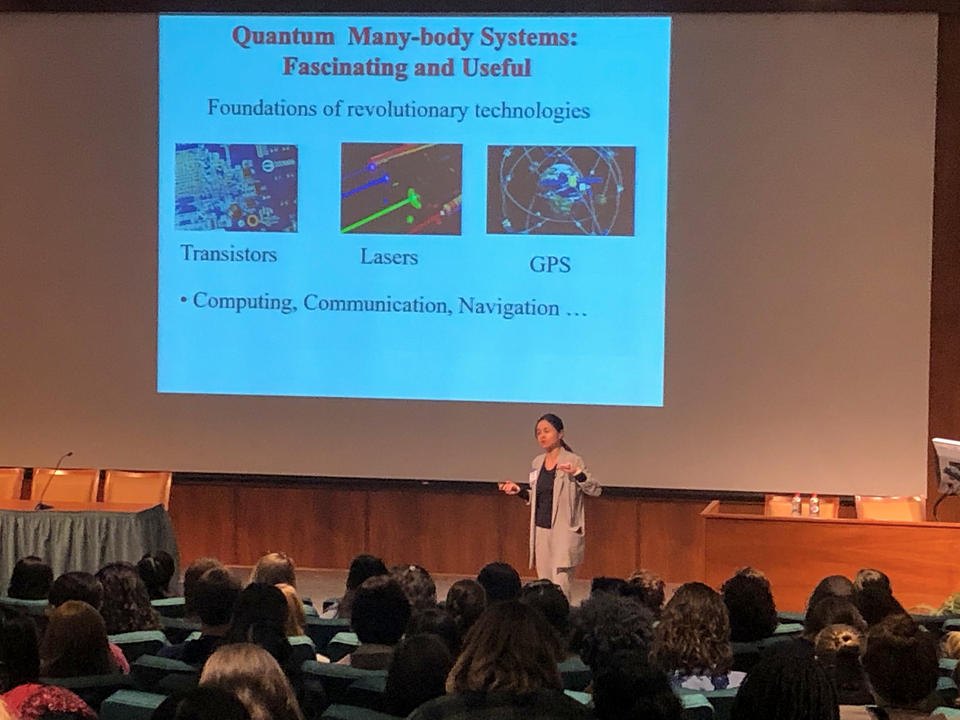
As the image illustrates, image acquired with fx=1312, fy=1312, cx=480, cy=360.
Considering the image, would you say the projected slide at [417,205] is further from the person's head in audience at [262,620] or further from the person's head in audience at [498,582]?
the person's head in audience at [262,620]

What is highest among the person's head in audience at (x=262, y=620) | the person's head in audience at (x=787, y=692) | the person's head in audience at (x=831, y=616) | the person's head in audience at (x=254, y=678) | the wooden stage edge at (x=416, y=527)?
the person's head in audience at (x=787, y=692)

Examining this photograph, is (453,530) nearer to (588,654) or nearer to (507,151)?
(507,151)

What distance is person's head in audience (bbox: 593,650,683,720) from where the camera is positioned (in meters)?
2.64

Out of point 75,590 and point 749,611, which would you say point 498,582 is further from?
point 75,590

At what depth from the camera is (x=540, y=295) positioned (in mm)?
8555

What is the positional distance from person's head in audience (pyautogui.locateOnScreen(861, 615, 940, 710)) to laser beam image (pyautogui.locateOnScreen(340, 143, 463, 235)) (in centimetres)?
589

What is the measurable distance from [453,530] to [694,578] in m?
1.68

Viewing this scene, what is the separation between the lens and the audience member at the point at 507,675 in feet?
8.52

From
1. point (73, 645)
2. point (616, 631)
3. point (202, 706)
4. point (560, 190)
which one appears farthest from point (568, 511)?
point (202, 706)

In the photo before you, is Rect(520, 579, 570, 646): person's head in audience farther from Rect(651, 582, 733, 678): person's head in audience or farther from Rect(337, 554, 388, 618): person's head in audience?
Rect(337, 554, 388, 618): person's head in audience

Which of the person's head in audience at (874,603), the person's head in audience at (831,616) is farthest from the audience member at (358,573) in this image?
the person's head in audience at (874,603)

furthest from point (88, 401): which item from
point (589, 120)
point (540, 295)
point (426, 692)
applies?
point (426, 692)

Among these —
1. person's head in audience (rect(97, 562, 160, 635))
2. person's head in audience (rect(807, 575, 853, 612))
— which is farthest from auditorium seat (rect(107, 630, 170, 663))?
person's head in audience (rect(807, 575, 853, 612))

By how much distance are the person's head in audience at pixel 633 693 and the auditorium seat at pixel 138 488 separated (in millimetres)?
6045
